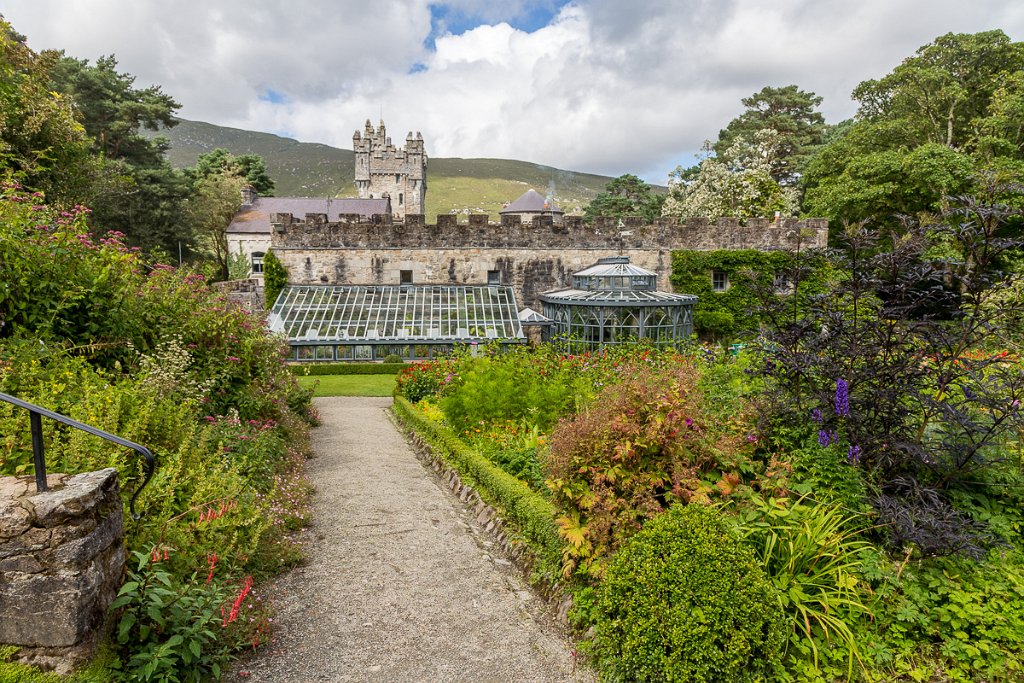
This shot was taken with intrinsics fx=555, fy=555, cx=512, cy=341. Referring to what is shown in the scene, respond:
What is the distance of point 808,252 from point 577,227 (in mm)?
18006

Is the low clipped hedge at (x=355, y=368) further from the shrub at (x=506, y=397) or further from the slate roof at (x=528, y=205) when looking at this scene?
the slate roof at (x=528, y=205)

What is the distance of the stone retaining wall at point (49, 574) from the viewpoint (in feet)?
9.41

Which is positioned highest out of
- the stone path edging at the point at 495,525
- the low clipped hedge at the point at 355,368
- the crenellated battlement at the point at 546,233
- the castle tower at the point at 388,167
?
the castle tower at the point at 388,167

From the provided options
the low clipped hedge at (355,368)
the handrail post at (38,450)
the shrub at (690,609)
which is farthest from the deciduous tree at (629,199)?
the handrail post at (38,450)

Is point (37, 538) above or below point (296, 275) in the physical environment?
below

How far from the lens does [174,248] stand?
33531 mm

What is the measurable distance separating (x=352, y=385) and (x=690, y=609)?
15.5 metres

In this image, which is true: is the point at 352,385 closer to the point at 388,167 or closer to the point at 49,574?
the point at 49,574

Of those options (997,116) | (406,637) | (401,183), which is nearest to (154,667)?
(406,637)

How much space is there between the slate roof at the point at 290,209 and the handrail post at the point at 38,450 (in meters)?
34.9

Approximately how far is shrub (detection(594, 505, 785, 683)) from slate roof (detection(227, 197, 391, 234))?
116 ft

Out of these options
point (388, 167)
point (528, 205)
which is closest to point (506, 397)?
point (528, 205)

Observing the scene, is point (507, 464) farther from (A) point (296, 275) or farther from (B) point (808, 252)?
(A) point (296, 275)

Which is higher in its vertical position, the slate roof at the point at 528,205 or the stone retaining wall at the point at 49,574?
the slate roof at the point at 528,205
